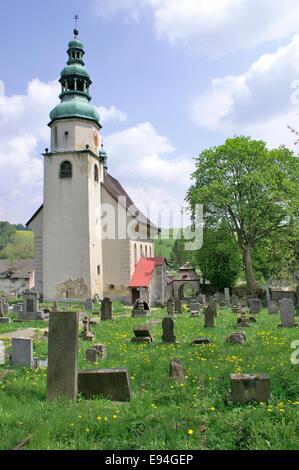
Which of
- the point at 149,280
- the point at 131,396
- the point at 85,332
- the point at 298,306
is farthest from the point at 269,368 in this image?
the point at 149,280

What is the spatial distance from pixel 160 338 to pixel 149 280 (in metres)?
18.8

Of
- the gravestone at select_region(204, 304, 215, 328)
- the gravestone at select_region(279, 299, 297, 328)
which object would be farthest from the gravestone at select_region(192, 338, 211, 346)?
the gravestone at select_region(279, 299, 297, 328)

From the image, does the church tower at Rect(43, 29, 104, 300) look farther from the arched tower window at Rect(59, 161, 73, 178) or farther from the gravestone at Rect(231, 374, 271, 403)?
the gravestone at Rect(231, 374, 271, 403)

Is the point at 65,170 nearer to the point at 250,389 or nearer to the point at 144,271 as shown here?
the point at 144,271

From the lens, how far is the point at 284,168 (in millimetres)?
29406

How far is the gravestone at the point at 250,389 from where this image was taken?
18.9 ft

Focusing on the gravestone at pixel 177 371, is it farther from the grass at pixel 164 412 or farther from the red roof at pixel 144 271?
the red roof at pixel 144 271

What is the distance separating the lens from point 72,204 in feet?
99.0

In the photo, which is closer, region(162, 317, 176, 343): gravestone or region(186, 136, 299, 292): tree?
region(162, 317, 176, 343): gravestone

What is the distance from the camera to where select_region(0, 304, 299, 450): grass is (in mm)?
4516

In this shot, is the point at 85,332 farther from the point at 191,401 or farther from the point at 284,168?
the point at 284,168

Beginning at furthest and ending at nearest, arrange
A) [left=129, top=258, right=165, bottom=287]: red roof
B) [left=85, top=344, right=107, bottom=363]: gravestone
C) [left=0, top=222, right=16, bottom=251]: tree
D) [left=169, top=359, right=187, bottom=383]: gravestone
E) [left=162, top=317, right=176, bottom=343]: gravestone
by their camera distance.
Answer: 1. [left=0, top=222, right=16, bottom=251]: tree
2. [left=129, top=258, right=165, bottom=287]: red roof
3. [left=162, top=317, right=176, bottom=343]: gravestone
4. [left=85, top=344, right=107, bottom=363]: gravestone
5. [left=169, top=359, right=187, bottom=383]: gravestone

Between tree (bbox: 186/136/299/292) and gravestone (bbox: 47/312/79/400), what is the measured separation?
23507 millimetres

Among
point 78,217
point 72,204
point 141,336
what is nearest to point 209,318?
point 141,336
